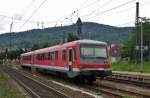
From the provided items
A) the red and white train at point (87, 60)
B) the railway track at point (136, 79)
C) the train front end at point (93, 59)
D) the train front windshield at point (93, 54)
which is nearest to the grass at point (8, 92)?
the red and white train at point (87, 60)

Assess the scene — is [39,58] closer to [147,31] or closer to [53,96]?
[53,96]

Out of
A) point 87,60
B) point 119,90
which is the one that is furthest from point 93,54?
point 119,90

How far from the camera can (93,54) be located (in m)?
25.1

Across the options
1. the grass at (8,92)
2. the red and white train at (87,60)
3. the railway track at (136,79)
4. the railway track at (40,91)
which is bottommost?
the railway track at (40,91)

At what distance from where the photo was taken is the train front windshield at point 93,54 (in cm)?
2471

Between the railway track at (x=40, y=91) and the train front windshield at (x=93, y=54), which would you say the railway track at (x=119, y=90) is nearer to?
the train front windshield at (x=93, y=54)

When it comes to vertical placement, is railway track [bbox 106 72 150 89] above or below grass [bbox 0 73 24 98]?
above

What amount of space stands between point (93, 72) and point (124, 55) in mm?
98943

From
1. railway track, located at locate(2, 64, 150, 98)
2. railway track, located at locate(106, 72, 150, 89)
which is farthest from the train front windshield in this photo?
railway track, located at locate(106, 72, 150, 89)

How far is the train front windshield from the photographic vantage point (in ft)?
81.1

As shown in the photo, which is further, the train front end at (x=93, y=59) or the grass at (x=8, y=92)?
the train front end at (x=93, y=59)

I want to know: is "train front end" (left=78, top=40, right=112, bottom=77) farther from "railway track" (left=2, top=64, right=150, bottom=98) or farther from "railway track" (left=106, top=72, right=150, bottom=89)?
"railway track" (left=106, top=72, right=150, bottom=89)

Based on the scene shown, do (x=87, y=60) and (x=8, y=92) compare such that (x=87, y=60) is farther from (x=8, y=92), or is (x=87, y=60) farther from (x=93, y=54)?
(x=8, y=92)

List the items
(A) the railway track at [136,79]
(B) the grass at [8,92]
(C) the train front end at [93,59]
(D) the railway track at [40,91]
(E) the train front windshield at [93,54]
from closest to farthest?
(B) the grass at [8,92] → (D) the railway track at [40,91] → (C) the train front end at [93,59] → (E) the train front windshield at [93,54] → (A) the railway track at [136,79]
